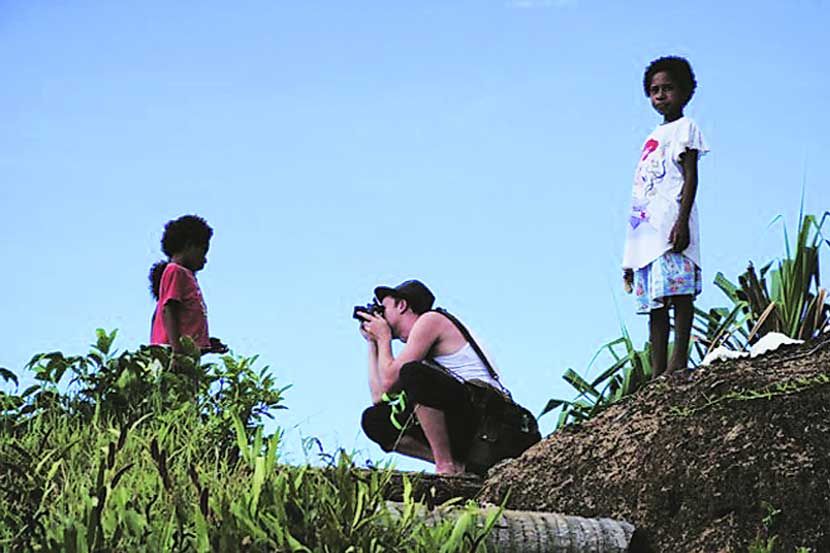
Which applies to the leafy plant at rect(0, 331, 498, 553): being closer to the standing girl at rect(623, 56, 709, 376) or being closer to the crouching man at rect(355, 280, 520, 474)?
the crouching man at rect(355, 280, 520, 474)

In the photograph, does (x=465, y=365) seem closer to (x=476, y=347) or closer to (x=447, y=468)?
(x=476, y=347)

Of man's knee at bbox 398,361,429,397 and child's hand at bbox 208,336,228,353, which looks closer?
man's knee at bbox 398,361,429,397

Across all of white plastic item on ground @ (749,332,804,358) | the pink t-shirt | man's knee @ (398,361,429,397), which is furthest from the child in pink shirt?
white plastic item on ground @ (749,332,804,358)

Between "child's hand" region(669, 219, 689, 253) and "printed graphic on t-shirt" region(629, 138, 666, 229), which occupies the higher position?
"printed graphic on t-shirt" region(629, 138, 666, 229)

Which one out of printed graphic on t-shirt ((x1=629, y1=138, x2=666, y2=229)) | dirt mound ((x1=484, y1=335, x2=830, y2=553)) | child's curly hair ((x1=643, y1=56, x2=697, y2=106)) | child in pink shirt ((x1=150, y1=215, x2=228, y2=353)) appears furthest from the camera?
child's curly hair ((x1=643, y1=56, x2=697, y2=106))

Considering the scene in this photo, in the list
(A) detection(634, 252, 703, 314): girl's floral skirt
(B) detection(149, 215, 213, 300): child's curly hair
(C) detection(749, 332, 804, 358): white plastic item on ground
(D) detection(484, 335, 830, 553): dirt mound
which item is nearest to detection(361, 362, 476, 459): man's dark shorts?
(D) detection(484, 335, 830, 553): dirt mound

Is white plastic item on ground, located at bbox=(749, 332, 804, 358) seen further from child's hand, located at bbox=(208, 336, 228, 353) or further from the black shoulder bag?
child's hand, located at bbox=(208, 336, 228, 353)

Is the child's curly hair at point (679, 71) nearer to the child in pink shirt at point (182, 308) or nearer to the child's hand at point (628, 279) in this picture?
the child's hand at point (628, 279)

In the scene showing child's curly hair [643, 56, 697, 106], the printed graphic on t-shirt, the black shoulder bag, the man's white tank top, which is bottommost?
the black shoulder bag

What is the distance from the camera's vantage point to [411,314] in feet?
24.0

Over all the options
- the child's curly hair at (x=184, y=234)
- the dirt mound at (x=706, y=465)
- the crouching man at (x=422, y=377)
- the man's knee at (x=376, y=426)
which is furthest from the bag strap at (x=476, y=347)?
the child's curly hair at (x=184, y=234)

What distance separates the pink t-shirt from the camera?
24.1ft

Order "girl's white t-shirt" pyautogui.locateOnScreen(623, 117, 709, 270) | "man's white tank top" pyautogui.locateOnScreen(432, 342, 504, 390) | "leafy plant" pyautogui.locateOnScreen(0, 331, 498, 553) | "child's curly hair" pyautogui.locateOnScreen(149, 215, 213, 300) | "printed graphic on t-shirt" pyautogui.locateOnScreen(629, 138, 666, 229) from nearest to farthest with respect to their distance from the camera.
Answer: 1. "leafy plant" pyautogui.locateOnScreen(0, 331, 498, 553)
2. "man's white tank top" pyautogui.locateOnScreen(432, 342, 504, 390)
3. "girl's white t-shirt" pyautogui.locateOnScreen(623, 117, 709, 270)
4. "printed graphic on t-shirt" pyautogui.locateOnScreen(629, 138, 666, 229)
5. "child's curly hair" pyautogui.locateOnScreen(149, 215, 213, 300)

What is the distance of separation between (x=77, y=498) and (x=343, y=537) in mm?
979
